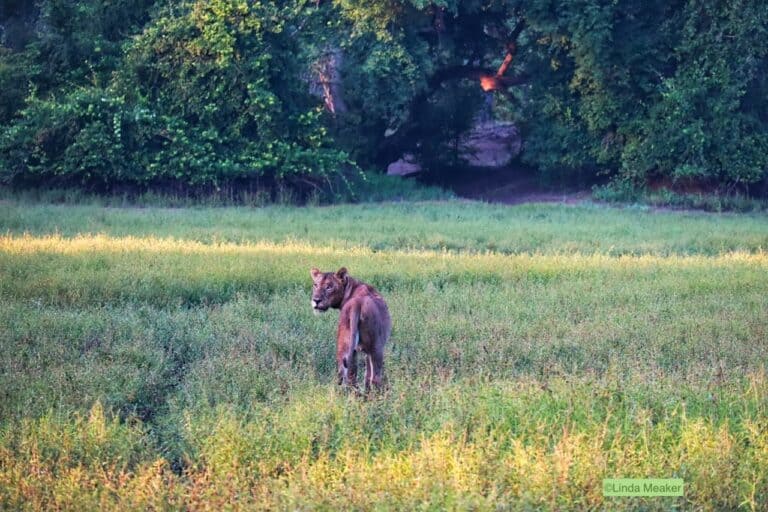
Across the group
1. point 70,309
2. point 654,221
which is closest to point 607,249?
point 654,221

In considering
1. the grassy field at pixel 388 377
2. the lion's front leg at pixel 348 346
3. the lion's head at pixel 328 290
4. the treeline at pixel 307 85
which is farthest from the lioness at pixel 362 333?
the treeline at pixel 307 85

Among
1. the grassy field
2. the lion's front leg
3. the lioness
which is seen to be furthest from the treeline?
the lion's front leg

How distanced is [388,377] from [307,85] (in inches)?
704

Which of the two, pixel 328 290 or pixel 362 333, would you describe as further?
pixel 328 290

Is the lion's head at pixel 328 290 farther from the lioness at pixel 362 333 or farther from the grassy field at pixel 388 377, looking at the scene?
the grassy field at pixel 388 377

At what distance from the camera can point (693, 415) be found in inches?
249

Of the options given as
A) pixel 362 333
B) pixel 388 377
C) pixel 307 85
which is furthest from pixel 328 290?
pixel 307 85

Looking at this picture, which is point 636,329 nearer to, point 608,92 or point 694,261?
point 694,261

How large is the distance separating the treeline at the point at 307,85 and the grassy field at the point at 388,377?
26.4 ft

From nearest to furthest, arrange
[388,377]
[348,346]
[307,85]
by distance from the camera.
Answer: [348,346] → [388,377] → [307,85]

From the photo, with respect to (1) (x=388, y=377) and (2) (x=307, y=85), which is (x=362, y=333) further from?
(2) (x=307, y=85)

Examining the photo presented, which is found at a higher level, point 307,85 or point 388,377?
point 307,85

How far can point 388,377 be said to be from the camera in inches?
298

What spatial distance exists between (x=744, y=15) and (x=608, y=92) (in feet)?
12.0
